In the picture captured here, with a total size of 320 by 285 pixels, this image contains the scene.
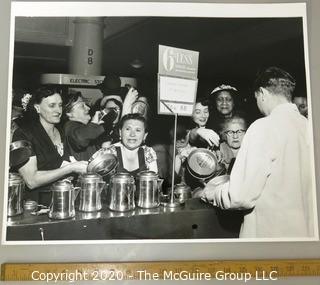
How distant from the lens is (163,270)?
1.06 metres

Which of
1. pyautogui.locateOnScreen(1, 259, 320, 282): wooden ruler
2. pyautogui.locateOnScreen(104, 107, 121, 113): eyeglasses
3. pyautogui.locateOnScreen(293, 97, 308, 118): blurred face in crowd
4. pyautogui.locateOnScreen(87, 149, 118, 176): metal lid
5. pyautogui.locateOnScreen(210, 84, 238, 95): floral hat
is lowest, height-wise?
pyautogui.locateOnScreen(1, 259, 320, 282): wooden ruler

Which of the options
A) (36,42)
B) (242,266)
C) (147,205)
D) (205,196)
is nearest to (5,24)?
(36,42)

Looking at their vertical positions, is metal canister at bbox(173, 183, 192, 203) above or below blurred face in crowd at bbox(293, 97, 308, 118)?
below

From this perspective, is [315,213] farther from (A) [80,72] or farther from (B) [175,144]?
(A) [80,72]

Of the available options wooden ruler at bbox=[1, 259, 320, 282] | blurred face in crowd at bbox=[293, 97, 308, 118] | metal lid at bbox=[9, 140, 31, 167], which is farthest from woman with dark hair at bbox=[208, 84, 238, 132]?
metal lid at bbox=[9, 140, 31, 167]

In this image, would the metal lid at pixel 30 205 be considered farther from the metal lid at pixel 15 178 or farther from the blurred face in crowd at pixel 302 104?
the blurred face in crowd at pixel 302 104

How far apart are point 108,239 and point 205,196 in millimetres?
321

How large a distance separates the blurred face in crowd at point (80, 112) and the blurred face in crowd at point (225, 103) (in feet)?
1.34

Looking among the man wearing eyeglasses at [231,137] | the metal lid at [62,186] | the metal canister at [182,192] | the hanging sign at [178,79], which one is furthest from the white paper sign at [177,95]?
the metal lid at [62,186]

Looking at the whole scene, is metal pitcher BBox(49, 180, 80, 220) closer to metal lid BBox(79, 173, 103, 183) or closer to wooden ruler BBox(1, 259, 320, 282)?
metal lid BBox(79, 173, 103, 183)

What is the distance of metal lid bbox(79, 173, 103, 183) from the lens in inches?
42.8

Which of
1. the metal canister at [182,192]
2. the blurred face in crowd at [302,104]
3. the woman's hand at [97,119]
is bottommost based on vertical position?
the metal canister at [182,192]

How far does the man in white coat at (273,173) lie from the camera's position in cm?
109

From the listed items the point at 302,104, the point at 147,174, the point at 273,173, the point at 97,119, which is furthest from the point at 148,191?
the point at 302,104
